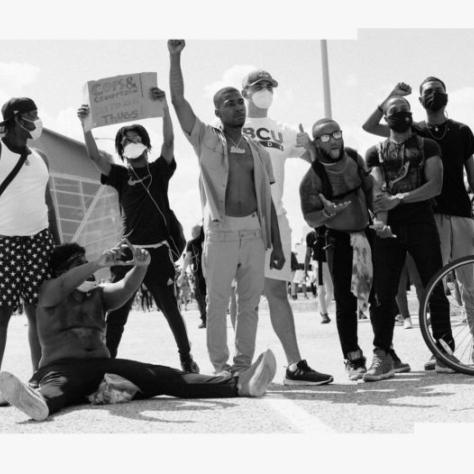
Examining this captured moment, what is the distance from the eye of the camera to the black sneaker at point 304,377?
19.5ft

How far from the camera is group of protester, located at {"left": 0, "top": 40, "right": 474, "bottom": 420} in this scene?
5.31m

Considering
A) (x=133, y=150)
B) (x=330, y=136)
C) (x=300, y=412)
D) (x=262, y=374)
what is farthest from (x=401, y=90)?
(x=300, y=412)

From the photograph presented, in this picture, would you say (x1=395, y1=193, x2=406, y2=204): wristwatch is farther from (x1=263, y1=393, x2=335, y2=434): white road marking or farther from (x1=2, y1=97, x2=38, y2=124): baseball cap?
(x1=2, y1=97, x2=38, y2=124): baseball cap

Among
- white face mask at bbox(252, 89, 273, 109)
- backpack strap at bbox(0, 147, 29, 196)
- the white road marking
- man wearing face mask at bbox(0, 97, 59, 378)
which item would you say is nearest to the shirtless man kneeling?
the white road marking

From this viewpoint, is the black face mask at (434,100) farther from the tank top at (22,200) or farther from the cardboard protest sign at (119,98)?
the tank top at (22,200)

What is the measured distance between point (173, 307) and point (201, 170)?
1.32m

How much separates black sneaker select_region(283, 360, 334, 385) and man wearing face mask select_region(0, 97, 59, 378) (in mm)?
1642

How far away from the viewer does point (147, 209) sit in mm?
6562

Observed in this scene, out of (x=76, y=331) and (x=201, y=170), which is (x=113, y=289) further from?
(x=201, y=170)

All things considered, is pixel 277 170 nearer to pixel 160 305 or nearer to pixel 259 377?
pixel 160 305

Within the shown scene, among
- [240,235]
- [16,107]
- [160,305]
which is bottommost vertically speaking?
[160,305]

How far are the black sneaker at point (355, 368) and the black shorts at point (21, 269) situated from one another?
6.87ft

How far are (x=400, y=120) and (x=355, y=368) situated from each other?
171 centimetres

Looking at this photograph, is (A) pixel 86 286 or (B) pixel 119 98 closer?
(A) pixel 86 286
